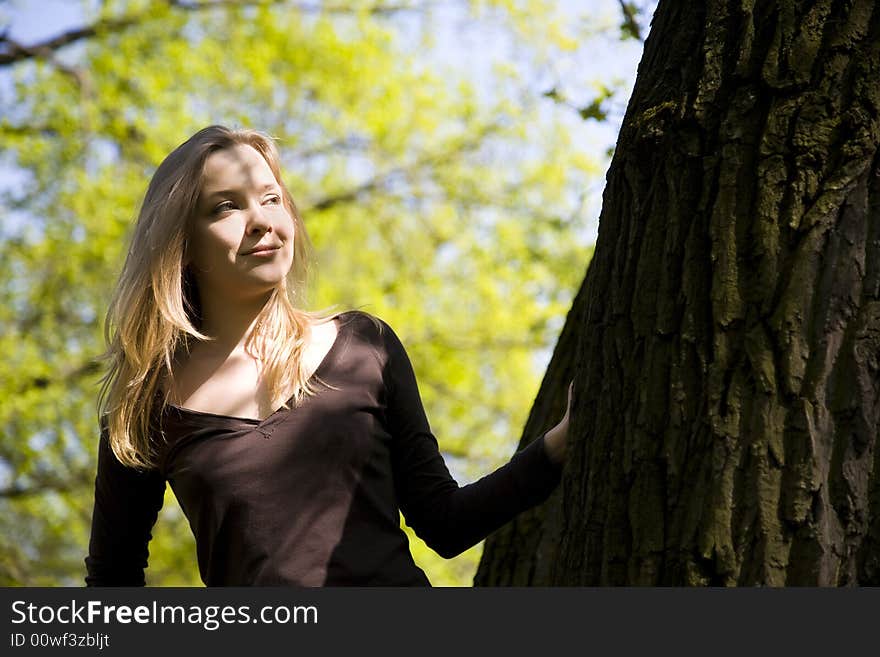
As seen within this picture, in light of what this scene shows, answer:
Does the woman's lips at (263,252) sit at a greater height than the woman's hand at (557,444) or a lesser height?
greater

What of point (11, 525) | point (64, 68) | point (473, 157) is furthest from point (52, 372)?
point (11, 525)

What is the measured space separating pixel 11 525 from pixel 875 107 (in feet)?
45.5

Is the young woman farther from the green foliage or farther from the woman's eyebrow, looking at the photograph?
the green foliage

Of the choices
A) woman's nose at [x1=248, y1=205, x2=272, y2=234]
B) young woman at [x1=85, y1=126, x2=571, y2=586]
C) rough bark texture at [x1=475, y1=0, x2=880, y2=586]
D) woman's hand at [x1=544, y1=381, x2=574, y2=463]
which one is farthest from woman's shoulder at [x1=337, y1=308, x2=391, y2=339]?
rough bark texture at [x1=475, y1=0, x2=880, y2=586]

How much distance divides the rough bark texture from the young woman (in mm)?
307

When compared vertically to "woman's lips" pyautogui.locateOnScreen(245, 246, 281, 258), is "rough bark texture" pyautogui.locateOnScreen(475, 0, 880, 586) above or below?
below

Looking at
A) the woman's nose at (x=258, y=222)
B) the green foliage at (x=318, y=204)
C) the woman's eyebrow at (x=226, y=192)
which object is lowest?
the woman's nose at (x=258, y=222)

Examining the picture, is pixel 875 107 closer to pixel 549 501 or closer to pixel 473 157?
pixel 549 501

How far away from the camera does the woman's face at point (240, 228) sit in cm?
223

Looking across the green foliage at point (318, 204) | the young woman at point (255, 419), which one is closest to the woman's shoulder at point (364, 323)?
the young woman at point (255, 419)

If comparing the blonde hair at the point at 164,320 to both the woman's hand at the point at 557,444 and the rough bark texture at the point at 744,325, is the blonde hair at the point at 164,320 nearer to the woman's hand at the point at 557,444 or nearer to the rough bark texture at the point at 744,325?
the woman's hand at the point at 557,444

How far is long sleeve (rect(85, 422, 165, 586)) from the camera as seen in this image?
2.25 m

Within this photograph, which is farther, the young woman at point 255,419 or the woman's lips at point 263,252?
the woman's lips at point 263,252

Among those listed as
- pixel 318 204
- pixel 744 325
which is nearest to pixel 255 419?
pixel 744 325
